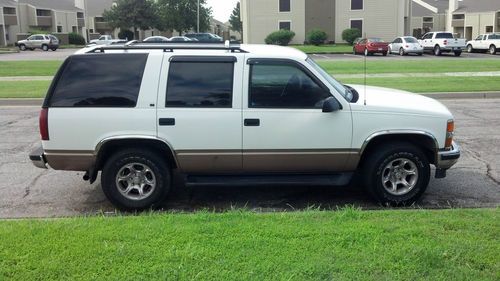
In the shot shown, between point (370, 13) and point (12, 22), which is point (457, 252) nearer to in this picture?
point (370, 13)

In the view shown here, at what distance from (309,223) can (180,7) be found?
82006 mm

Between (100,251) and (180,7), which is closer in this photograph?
(100,251)

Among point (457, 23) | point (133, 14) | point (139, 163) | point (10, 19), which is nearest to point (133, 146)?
point (139, 163)

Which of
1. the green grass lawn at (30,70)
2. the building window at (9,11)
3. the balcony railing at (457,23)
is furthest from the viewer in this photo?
the building window at (9,11)

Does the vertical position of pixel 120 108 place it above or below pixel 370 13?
below

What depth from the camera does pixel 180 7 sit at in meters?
83.2

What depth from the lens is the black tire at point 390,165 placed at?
579 cm

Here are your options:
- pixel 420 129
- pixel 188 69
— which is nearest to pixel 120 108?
pixel 188 69

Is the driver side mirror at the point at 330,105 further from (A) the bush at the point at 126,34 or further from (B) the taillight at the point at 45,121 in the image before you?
(A) the bush at the point at 126,34

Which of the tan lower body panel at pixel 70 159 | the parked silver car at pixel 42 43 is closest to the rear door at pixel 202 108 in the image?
the tan lower body panel at pixel 70 159

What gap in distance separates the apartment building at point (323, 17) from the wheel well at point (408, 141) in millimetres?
58466

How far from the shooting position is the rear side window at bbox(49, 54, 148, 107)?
5707 millimetres

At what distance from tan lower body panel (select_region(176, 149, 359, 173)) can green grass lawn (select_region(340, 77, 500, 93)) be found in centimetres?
1114

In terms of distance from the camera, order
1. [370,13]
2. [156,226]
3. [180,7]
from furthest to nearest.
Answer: [180,7] < [370,13] < [156,226]
